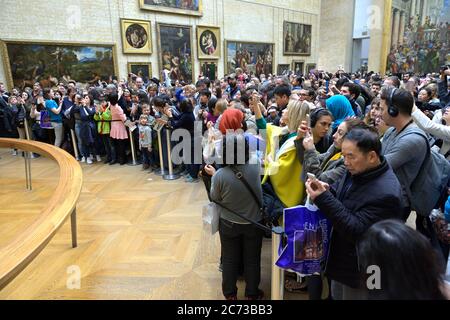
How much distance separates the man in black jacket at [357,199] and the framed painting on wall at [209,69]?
1526 cm

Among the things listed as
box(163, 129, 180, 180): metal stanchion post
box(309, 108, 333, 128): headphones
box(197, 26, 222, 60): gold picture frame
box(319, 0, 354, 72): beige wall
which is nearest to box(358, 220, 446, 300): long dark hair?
box(309, 108, 333, 128): headphones

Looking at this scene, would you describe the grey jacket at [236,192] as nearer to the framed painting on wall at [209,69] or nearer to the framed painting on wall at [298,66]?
the framed painting on wall at [209,69]

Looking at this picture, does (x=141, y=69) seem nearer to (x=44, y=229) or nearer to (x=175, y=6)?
(x=175, y=6)

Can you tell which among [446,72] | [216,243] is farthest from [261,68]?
[216,243]

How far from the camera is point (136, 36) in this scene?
45.3 ft

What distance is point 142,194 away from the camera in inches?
225

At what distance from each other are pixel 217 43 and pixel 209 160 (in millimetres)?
15222

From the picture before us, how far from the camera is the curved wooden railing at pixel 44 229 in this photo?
194 centimetres

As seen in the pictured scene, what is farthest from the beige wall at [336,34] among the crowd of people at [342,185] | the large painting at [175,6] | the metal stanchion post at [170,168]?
the metal stanchion post at [170,168]

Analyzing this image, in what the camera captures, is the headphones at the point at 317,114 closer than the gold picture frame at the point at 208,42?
Yes

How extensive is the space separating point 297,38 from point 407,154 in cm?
2134

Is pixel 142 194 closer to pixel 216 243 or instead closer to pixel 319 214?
pixel 216 243

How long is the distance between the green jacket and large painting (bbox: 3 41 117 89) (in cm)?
541

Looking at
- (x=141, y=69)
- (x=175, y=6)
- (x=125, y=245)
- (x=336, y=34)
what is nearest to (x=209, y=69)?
(x=175, y=6)
